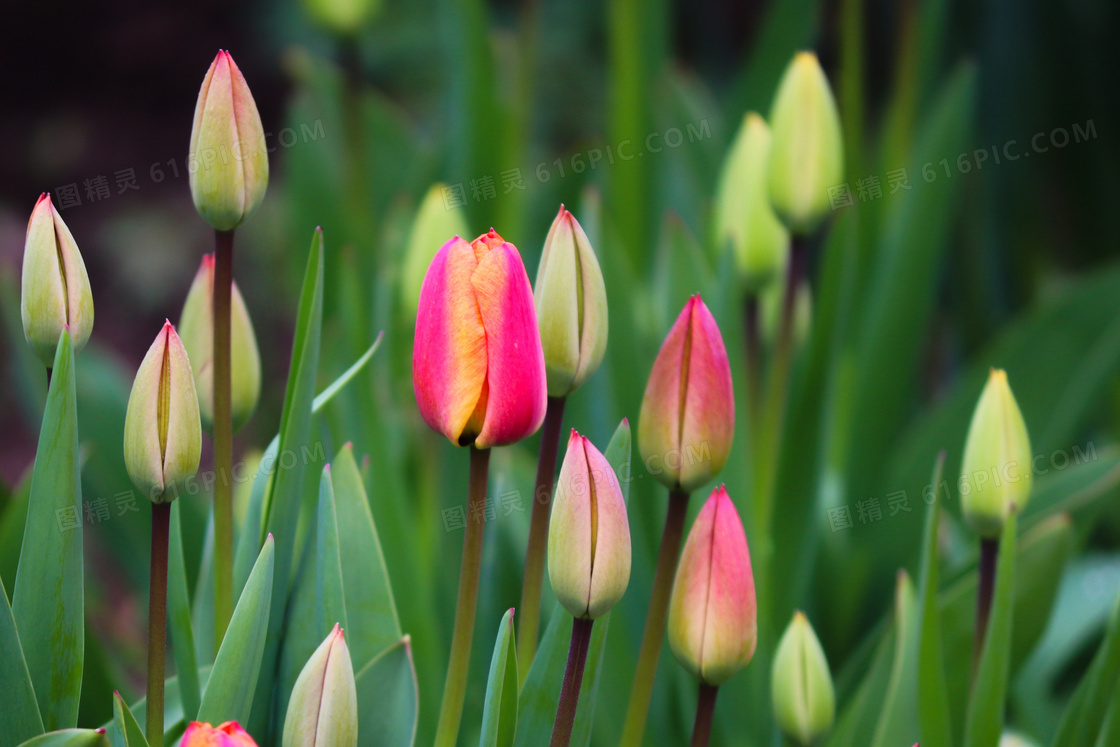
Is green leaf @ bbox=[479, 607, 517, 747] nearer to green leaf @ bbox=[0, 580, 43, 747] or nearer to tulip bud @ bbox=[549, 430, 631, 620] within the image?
tulip bud @ bbox=[549, 430, 631, 620]

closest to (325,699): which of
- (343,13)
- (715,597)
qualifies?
(715,597)

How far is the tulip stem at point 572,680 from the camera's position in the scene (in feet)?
1.32

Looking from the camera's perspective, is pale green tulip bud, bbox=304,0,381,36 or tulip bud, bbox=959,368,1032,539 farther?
pale green tulip bud, bbox=304,0,381,36

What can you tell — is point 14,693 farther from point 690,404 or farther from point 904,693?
point 904,693

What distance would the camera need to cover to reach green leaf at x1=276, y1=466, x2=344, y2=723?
1.53ft

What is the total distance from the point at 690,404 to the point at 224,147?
0.23 m

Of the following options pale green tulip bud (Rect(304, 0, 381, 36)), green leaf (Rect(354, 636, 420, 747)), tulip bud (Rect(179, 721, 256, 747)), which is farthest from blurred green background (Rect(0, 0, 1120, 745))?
tulip bud (Rect(179, 721, 256, 747))

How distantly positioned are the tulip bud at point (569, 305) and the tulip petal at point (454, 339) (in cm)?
4

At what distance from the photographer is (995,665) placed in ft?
1.76

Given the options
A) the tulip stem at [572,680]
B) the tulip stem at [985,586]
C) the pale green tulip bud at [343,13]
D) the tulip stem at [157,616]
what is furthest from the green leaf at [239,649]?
the pale green tulip bud at [343,13]

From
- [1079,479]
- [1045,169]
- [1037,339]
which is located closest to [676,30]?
[1045,169]

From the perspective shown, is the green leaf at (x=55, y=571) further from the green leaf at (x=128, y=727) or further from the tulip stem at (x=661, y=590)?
the tulip stem at (x=661, y=590)

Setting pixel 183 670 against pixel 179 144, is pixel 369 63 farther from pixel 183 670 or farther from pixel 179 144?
pixel 183 670

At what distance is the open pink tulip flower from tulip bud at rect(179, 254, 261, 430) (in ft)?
0.54
